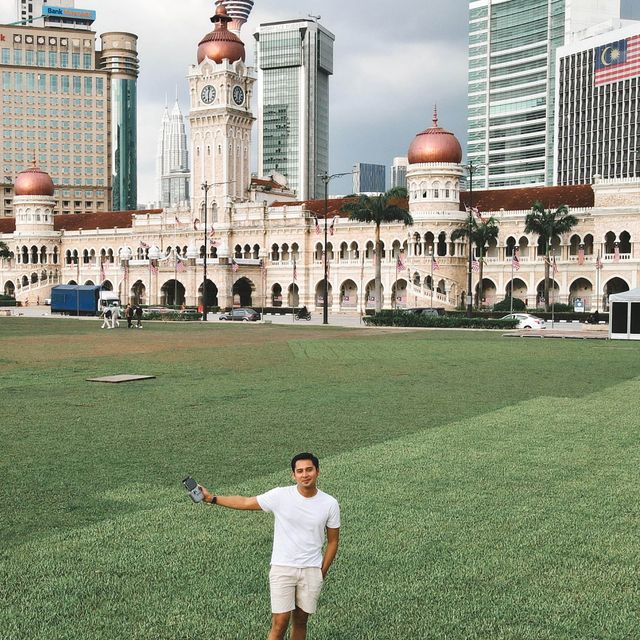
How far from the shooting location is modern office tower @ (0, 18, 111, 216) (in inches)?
6914

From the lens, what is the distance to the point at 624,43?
128m

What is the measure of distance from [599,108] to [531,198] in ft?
189

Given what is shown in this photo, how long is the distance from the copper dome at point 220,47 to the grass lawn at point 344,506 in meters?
82.3

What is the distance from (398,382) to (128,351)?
525 inches

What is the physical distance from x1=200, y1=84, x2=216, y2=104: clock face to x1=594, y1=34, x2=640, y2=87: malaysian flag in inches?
2486

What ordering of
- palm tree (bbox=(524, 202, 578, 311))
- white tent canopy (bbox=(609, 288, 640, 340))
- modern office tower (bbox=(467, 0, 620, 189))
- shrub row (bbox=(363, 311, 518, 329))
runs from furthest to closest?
modern office tower (bbox=(467, 0, 620, 189)) < palm tree (bbox=(524, 202, 578, 311)) < shrub row (bbox=(363, 311, 518, 329)) < white tent canopy (bbox=(609, 288, 640, 340))

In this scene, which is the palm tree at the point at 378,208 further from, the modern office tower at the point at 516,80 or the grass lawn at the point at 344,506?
the modern office tower at the point at 516,80

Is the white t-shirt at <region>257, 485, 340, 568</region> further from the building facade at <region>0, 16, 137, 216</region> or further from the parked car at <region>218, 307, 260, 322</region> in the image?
the building facade at <region>0, 16, 137, 216</region>

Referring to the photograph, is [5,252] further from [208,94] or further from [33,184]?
[208,94]

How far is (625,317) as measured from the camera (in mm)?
41438

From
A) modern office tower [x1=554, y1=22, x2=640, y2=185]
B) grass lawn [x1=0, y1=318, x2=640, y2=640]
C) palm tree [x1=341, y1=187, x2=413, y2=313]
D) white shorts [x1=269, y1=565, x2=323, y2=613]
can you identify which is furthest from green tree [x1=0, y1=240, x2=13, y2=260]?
white shorts [x1=269, y1=565, x2=323, y2=613]

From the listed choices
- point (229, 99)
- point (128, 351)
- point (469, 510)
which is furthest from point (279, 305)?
point (469, 510)

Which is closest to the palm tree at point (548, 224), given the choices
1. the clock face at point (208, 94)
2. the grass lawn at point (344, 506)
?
the clock face at point (208, 94)

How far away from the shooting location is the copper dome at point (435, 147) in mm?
85125
